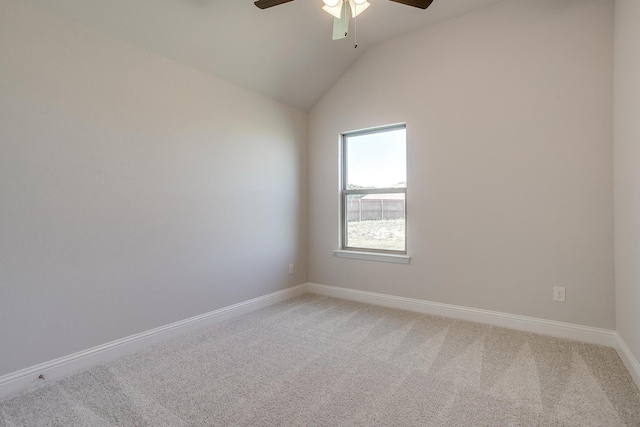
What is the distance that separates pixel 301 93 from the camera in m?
3.49

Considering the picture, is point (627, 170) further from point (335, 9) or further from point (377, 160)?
point (335, 9)

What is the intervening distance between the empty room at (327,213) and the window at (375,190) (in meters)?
0.02

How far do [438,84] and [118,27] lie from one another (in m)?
2.66

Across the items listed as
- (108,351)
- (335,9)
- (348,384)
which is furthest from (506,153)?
(108,351)

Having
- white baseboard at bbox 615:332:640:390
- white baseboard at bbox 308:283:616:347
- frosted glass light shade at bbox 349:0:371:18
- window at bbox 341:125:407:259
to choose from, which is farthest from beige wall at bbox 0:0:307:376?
white baseboard at bbox 615:332:640:390

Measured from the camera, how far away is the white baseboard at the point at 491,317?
2.30 m

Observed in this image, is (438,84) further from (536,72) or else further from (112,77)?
(112,77)

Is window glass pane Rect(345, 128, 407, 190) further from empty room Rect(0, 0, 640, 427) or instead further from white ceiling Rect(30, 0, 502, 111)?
white ceiling Rect(30, 0, 502, 111)

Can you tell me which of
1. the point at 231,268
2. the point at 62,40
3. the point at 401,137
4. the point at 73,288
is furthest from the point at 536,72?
the point at 73,288

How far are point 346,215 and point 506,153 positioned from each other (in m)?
1.73

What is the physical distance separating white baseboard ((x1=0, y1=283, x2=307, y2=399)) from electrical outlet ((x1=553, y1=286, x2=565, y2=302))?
2.66 metres

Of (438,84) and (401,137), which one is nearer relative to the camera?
(438,84)

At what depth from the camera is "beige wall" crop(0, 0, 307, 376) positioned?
1.78m

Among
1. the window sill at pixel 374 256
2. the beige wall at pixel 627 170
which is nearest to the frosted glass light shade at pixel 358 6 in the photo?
the beige wall at pixel 627 170
